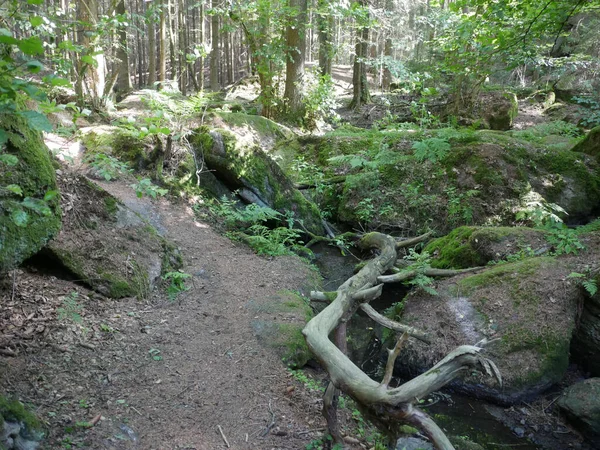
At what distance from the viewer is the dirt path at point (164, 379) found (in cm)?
356

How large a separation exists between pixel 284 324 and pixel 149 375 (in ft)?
6.46

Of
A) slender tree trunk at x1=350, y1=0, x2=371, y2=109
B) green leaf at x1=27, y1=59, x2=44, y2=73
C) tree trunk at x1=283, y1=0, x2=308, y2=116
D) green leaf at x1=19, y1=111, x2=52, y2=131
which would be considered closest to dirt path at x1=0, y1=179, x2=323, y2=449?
green leaf at x1=19, y1=111, x2=52, y2=131

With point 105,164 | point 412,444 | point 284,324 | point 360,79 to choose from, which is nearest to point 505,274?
point 412,444

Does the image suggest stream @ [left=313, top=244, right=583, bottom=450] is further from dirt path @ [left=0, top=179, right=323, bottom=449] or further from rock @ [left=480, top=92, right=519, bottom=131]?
rock @ [left=480, top=92, right=519, bottom=131]

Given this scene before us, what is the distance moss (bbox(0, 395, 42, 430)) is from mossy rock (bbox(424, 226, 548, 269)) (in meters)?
6.72

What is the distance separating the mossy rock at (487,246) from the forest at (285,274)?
4 cm

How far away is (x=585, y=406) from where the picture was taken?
5277mm

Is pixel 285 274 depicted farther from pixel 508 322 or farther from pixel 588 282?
pixel 588 282

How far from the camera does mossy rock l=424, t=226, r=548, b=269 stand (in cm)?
757

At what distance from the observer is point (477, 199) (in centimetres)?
1016

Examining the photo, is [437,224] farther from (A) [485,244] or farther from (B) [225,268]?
(B) [225,268]

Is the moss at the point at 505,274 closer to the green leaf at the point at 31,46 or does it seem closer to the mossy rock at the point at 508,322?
the mossy rock at the point at 508,322

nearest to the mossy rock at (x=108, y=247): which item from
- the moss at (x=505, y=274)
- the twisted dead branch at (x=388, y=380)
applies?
the twisted dead branch at (x=388, y=380)

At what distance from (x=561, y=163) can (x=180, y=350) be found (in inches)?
394
